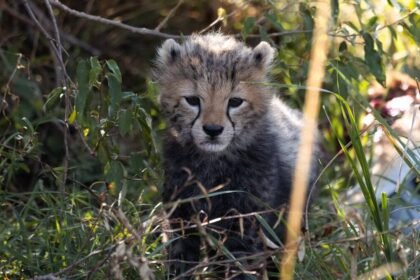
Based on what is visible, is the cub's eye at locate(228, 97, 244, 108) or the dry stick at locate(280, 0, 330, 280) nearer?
the cub's eye at locate(228, 97, 244, 108)

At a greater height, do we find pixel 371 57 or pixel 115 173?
pixel 371 57

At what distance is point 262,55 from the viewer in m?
4.67

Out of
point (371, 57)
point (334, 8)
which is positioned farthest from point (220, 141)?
point (371, 57)

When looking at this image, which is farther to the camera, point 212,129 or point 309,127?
point 309,127

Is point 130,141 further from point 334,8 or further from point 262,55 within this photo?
point 334,8

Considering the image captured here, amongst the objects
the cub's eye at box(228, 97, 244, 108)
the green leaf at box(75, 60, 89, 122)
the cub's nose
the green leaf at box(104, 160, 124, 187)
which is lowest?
the green leaf at box(104, 160, 124, 187)

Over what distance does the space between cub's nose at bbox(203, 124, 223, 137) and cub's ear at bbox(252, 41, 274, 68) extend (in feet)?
1.84

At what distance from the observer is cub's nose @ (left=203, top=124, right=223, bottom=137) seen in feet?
13.8

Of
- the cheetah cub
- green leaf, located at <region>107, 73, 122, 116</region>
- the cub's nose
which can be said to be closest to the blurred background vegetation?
green leaf, located at <region>107, 73, 122, 116</region>

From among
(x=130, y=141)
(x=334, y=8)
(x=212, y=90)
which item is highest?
(x=334, y=8)

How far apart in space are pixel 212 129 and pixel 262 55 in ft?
2.11

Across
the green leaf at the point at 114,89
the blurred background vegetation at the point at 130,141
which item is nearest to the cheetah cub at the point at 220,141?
the blurred background vegetation at the point at 130,141

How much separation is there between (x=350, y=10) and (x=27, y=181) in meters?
3.04

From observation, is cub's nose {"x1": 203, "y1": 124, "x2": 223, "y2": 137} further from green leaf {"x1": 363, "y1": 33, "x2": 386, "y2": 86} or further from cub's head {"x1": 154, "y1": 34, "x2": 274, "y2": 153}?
green leaf {"x1": 363, "y1": 33, "x2": 386, "y2": 86}
